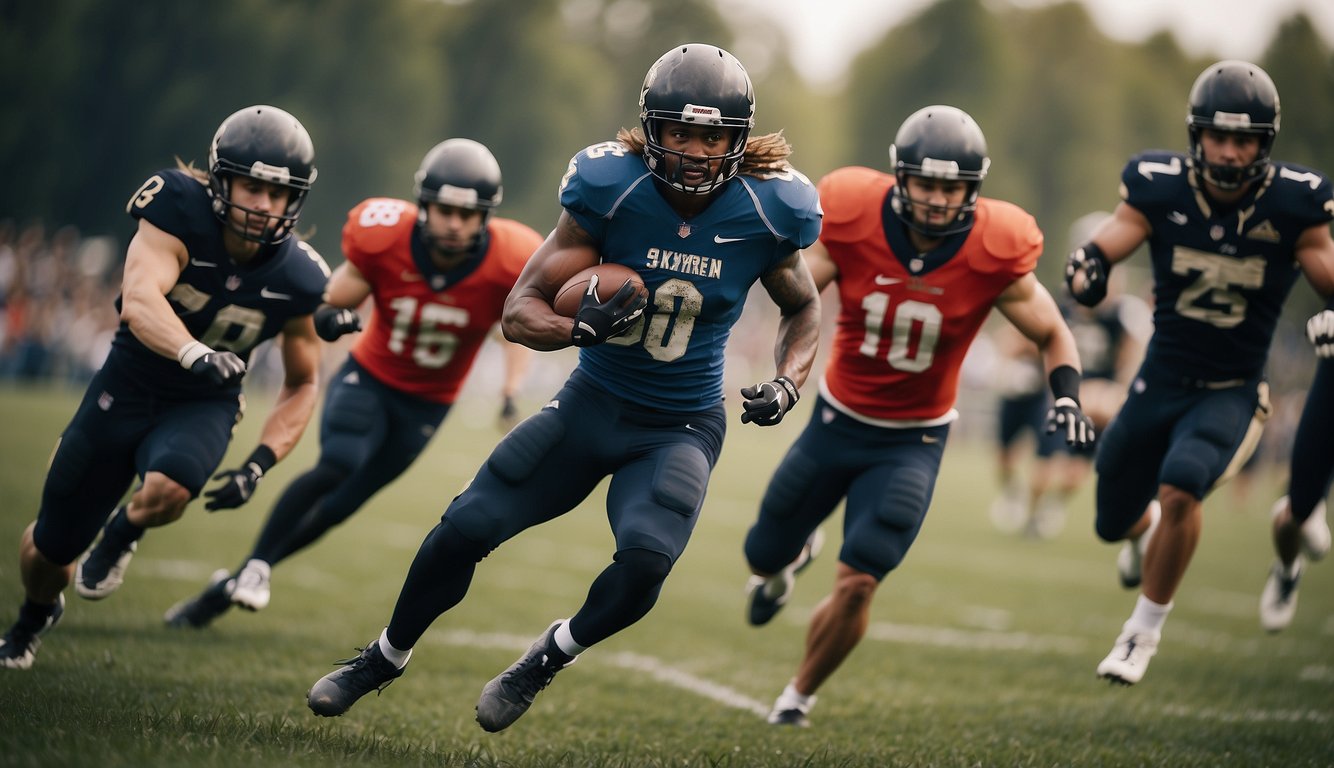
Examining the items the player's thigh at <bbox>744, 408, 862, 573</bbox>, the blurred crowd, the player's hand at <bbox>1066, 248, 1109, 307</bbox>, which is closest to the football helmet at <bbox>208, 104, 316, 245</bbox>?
the player's thigh at <bbox>744, 408, 862, 573</bbox>

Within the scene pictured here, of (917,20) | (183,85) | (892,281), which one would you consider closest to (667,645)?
(892,281)

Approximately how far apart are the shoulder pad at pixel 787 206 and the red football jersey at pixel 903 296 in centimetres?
87

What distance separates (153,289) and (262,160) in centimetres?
64

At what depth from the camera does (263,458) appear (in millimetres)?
5547

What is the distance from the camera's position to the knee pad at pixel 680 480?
4.41m

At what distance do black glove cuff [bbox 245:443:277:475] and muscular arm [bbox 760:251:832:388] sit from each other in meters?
2.16

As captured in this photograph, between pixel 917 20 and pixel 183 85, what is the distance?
22.5 meters

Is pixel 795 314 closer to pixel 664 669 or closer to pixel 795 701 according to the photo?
pixel 795 701

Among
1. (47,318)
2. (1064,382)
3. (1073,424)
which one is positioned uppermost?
(1064,382)

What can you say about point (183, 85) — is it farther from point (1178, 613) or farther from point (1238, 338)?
point (1238, 338)

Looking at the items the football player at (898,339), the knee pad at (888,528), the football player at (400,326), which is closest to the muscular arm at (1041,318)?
the football player at (898,339)

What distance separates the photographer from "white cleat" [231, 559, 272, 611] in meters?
6.01

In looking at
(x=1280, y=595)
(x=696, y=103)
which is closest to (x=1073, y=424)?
(x=696, y=103)

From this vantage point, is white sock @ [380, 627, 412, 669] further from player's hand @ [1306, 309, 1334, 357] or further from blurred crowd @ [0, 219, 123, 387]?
blurred crowd @ [0, 219, 123, 387]
